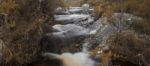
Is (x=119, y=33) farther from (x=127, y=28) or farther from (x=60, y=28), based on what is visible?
(x=60, y=28)

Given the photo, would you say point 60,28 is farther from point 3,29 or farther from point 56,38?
point 3,29

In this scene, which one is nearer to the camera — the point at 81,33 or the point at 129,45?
the point at 129,45

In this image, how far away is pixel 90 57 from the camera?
43.0ft

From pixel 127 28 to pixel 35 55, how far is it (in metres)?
4.08

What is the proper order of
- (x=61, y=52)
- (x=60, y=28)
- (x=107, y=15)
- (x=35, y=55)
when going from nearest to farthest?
(x=107, y=15), (x=35, y=55), (x=61, y=52), (x=60, y=28)

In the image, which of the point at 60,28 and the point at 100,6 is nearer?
the point at 100,6

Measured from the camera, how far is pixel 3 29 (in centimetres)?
1178

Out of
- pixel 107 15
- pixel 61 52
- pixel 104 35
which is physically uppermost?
pixel 107 15

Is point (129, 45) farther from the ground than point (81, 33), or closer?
farther from the ground

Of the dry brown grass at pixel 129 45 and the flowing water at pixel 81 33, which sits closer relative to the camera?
the dry brown grass at pixel 129 45

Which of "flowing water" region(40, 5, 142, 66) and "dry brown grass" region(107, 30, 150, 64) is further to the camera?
"flowing water" region(40, 5, 142, 66)

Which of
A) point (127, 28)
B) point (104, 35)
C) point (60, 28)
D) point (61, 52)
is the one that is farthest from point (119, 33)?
point (60, 28)

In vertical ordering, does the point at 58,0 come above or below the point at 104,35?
above

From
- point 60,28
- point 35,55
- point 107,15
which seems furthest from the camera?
point 60,28
